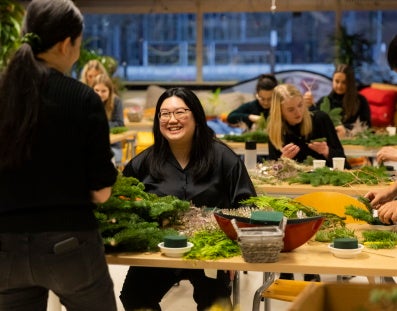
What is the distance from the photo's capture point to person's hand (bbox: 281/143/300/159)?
5559mm

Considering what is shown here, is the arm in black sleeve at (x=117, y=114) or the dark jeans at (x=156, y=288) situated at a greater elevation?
the arm in black sleeve at (x=117, y=114)

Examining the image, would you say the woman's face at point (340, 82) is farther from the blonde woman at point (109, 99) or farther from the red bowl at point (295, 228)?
the red bowl at point (295, 228)

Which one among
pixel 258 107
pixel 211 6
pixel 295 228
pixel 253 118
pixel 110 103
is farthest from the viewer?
pixel 211 6

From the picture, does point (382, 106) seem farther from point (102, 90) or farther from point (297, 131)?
point (297, 131)

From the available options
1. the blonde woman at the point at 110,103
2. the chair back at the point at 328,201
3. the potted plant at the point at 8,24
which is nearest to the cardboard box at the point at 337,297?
the chair back at the point at 328,201

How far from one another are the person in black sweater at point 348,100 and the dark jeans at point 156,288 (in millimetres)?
4682

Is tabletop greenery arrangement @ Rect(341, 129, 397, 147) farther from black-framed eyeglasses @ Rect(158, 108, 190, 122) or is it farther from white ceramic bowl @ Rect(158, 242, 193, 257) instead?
white ceramic bowl @ Rect(158, 242, 193, 257)

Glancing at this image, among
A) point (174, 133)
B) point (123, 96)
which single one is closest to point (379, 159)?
point (174, 133)

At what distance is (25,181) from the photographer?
7.75 ft

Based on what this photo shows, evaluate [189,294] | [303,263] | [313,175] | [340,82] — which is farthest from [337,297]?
[340,82]

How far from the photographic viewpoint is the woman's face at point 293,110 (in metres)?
5.73

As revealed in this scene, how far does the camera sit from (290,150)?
18.3 feet

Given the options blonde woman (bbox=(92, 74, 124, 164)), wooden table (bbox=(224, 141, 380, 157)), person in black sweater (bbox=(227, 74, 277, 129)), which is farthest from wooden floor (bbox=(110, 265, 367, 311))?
blonde woman (bbox=(92, 74, 124, 164))

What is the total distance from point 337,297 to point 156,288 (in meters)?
1.93
